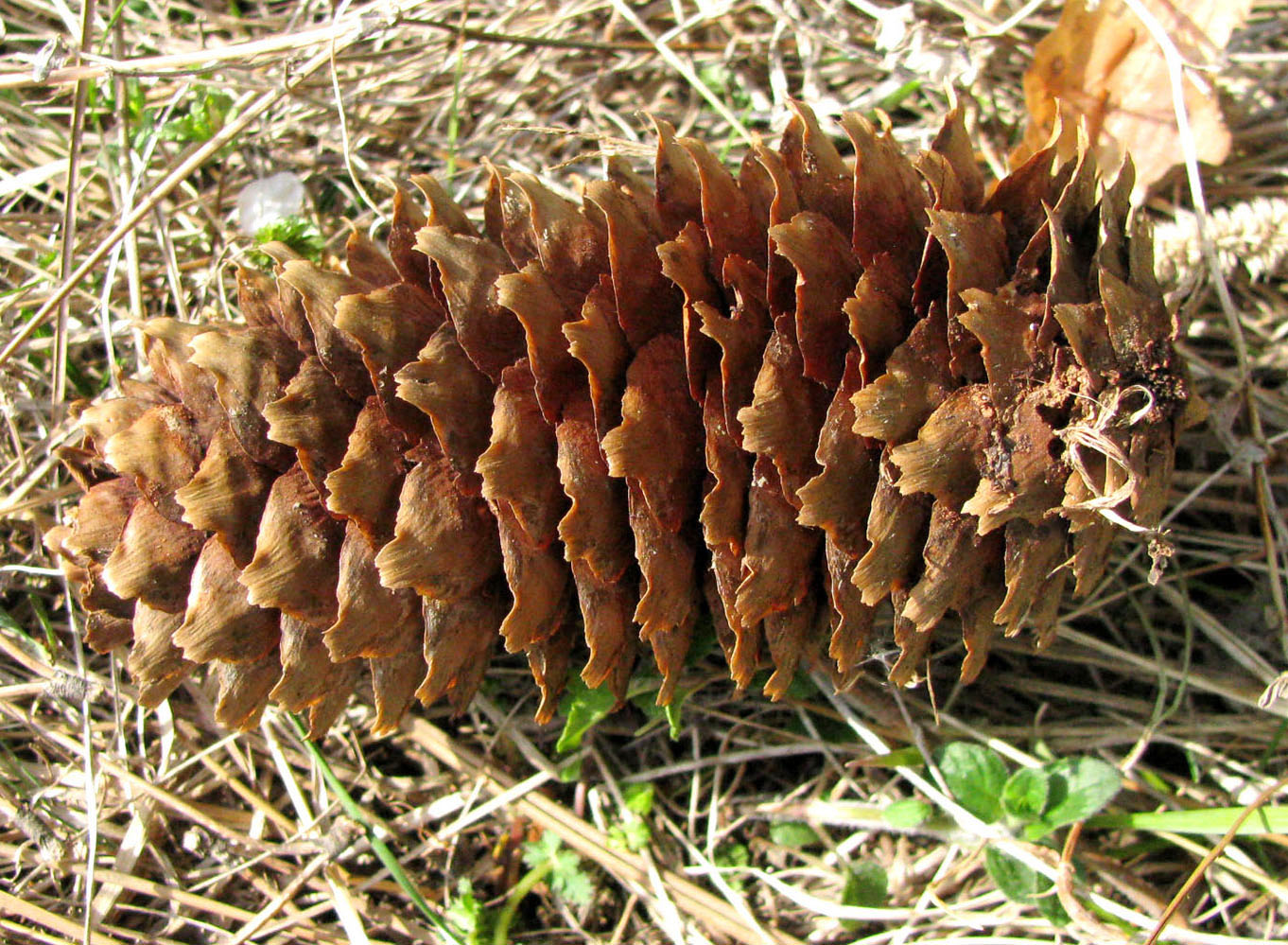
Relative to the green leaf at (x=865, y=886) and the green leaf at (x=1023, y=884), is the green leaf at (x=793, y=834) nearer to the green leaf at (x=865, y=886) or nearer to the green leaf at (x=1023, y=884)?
the green leaf at (x=865, y=886)

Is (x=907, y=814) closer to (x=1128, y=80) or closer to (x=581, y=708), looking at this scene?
(x=581, y=708)

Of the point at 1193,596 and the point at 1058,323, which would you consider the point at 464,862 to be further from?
the point at 1193,596

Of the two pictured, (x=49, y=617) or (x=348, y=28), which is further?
(x=49, y=617)

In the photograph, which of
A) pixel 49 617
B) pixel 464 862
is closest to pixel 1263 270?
pixel 464 862

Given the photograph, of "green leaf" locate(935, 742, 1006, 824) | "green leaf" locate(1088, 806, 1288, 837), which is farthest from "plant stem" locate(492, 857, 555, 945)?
"green leaf" locate(1088, 806, 1288, 837)

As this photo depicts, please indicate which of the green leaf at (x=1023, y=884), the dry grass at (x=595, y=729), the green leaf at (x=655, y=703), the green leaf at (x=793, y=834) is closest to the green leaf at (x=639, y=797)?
the dry grass at (x=595, y=729)

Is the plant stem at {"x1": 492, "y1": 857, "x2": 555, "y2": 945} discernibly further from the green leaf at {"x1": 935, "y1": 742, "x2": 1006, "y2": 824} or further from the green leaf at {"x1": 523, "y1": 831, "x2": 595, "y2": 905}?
the green leaf at {"x1": 935, "y1": 742, "x2": 1006, "y2": 824}

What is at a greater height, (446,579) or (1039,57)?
(1039,57)
